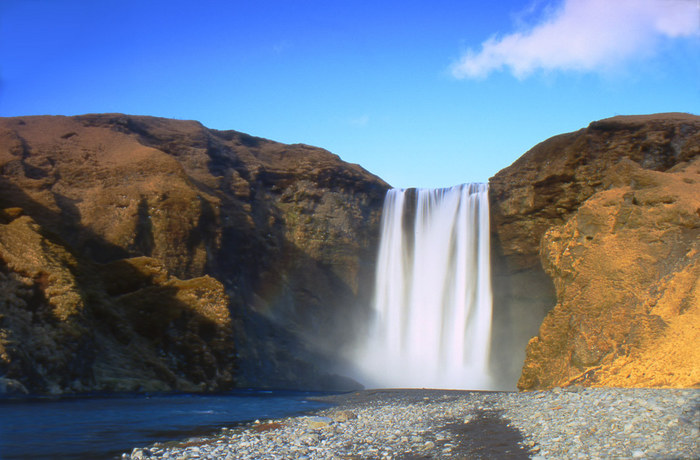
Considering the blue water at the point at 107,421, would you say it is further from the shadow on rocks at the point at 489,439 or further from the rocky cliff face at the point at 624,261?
the rocky cliff face at the point at 624,261

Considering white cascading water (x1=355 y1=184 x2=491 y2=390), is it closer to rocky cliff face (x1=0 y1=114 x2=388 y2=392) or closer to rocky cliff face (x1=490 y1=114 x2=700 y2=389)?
rocky cliff face (x1=0 y1=114 x2=388 y2=392)

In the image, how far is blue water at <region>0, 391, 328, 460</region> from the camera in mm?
8781

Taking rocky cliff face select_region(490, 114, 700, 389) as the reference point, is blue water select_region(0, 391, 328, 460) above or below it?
below

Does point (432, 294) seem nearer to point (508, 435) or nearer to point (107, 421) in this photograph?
point (107, 421)

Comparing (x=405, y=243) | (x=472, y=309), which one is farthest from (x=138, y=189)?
(x=472, y=309)

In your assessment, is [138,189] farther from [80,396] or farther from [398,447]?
[398,447]

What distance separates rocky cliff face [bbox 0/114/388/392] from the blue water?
268 cm

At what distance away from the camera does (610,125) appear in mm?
28297

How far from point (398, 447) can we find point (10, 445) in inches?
248

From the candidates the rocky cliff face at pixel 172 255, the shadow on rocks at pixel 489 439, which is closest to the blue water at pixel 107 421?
the rocky cliff face at pixel 172 255

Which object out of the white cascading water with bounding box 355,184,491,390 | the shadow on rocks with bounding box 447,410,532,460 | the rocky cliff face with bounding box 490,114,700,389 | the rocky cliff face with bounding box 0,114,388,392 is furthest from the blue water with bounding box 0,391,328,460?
the white cascading water with bounding box 355,184,491,390

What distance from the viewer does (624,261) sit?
53.5 feet

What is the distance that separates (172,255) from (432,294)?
1760 cm

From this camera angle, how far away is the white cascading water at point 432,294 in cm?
3503
